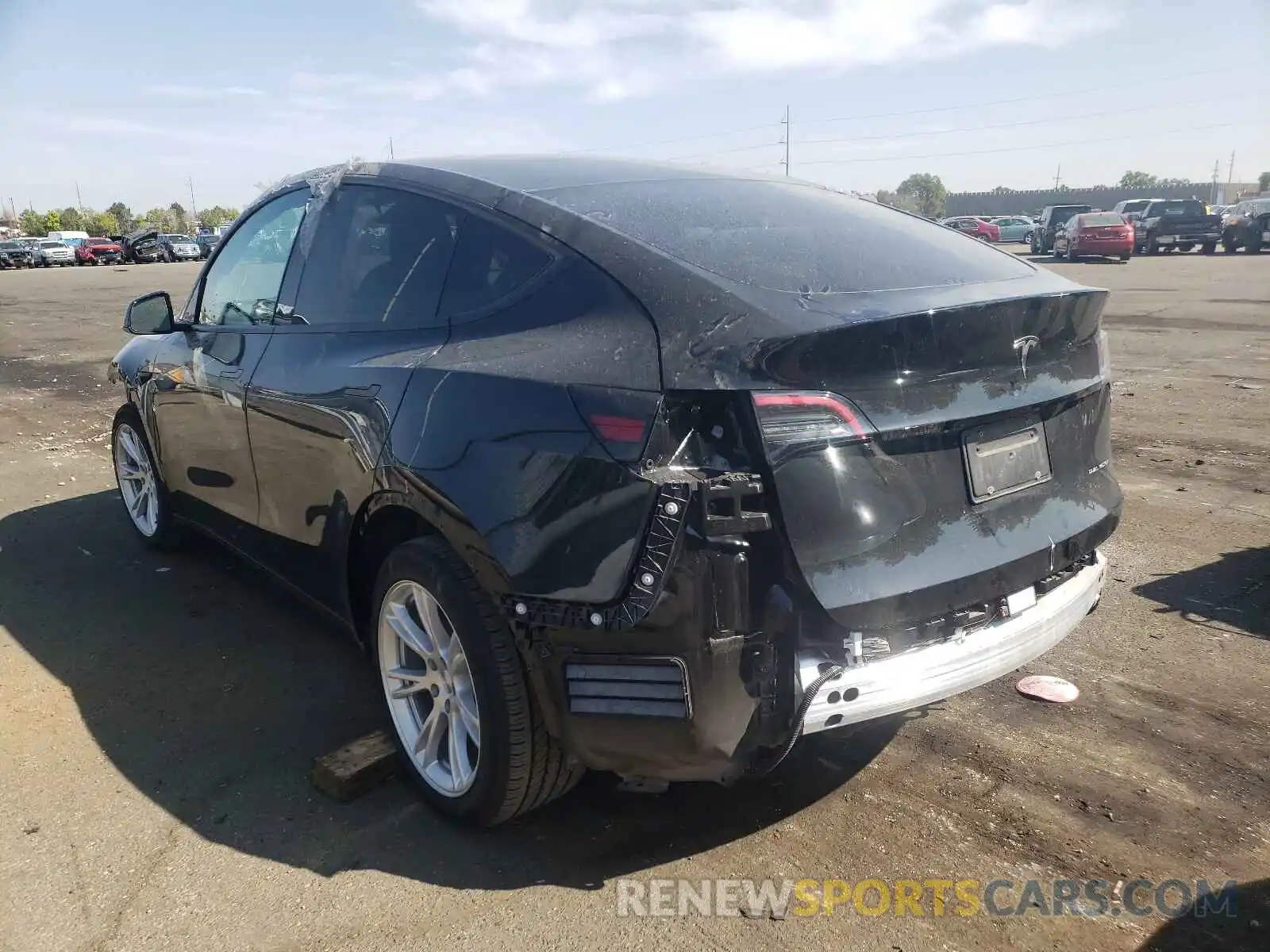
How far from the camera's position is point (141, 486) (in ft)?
17.6

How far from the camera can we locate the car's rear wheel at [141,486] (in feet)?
16.6

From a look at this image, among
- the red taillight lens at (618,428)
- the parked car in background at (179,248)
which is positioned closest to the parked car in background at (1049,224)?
the red taillight lens at (618,428)

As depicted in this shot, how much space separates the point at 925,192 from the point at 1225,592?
109591mm

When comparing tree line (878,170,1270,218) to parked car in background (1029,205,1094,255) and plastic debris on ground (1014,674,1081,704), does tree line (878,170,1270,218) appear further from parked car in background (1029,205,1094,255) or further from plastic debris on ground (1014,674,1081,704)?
plastic debris on ground (1014,674,1081,704)

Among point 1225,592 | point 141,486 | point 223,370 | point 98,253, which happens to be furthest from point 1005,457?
point 98,253

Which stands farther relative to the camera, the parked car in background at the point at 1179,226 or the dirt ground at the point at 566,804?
the parked car in background at the point at 1179,226

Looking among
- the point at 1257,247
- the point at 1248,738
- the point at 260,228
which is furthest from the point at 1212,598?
the point at 1257,247

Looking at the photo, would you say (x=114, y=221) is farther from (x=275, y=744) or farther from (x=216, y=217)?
(x=275, y=744)

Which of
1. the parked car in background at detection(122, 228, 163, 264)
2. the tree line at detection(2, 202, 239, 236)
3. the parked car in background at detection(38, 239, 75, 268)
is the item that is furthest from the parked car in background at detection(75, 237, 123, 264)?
the tree line at detection(2, 202, 239, 236)

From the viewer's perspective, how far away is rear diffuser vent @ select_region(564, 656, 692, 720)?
225 cm

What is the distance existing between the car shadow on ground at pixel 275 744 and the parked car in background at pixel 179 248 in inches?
2078

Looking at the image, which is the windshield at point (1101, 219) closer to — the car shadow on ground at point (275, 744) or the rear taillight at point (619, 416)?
the car shadow on ground at point (275, 744)

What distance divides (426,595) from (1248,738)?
102 inches

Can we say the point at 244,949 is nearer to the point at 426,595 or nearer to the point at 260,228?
the point at 426,595
